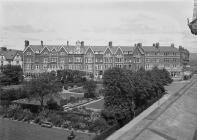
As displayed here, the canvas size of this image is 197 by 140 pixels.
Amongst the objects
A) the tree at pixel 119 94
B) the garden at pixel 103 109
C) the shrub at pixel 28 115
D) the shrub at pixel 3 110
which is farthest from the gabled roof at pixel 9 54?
the tree at pixel 119 94

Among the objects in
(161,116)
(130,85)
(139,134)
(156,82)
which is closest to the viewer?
(139,134)

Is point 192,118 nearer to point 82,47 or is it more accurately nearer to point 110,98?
point 110,98

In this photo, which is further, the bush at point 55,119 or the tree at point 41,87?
the tree at point 41,87

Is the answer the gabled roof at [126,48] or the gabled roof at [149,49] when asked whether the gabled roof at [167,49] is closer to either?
the gabled roof at [149,49]

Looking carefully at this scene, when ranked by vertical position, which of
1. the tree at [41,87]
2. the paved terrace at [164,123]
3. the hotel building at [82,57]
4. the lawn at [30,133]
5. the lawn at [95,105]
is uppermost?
the hotel building at [82,57]

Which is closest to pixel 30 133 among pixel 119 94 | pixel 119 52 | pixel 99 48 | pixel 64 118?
pixel 64 118

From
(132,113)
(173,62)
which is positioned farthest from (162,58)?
(132,113)
